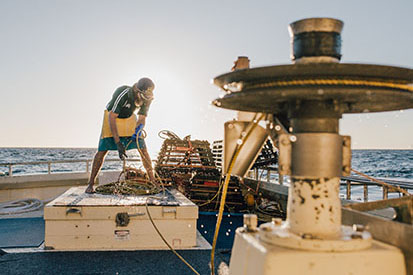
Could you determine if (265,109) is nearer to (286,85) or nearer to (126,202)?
(286,85)

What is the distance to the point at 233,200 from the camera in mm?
7129

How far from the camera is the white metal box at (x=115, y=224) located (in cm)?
428

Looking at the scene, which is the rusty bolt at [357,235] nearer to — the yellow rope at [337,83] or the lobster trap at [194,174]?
the yellow rope at [337,83]

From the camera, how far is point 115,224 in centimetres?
434

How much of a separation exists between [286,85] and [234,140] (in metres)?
0.37

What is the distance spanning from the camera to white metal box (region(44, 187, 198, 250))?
428 centimetres

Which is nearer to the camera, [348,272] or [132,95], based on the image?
[348,272]

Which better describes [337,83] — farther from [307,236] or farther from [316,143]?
[307,236]

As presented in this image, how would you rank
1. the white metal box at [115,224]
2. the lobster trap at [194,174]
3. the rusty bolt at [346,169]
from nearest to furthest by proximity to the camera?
the rusty bolt at [346,169] → the white metal box at [115,224] → the lobster trap at [194,174]

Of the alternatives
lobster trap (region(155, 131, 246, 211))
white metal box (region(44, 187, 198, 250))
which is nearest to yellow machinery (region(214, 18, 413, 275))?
white metal box (region(44, 187, 198, 250))

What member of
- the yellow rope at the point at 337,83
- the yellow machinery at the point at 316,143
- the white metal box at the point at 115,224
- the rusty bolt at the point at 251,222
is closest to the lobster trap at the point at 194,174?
the white metal box at the point at 115,224

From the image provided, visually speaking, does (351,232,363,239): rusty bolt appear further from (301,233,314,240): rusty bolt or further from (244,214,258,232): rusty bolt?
(244,214,258,232): rusty bolt

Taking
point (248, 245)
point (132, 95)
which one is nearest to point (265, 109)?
point (248, 245)

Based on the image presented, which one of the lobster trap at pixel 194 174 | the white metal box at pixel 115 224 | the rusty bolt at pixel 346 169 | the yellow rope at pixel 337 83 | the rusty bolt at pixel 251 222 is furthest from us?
the lobster trap at pixel 194 174
